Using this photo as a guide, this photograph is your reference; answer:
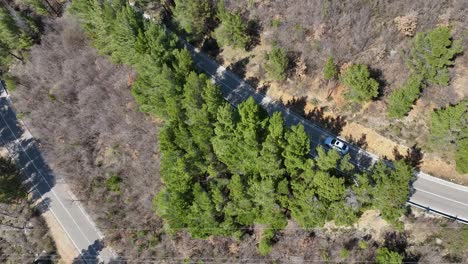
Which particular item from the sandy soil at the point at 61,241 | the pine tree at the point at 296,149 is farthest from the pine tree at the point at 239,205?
the sandy soil at the point at 61,241

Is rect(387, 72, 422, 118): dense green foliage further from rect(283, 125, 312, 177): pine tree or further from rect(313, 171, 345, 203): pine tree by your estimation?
rect(283, 125, 312, 177): pine tree

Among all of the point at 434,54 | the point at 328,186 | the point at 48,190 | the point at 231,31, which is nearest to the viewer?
the point at 328,186

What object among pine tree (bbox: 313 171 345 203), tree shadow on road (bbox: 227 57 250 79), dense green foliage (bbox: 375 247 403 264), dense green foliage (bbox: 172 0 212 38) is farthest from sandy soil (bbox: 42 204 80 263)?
dense green foliage (bbox: 375 247 403 264)

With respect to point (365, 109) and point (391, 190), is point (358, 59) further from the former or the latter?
point (391, 190)

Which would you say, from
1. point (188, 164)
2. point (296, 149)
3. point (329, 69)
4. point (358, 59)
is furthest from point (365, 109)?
point (188, 164)

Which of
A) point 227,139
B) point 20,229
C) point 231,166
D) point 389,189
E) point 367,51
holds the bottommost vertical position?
point 20,229

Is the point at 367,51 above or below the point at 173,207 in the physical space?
above

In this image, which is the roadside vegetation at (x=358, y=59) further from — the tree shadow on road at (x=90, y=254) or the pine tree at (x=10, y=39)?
the tree shadow on road at (x=90, y=254)
